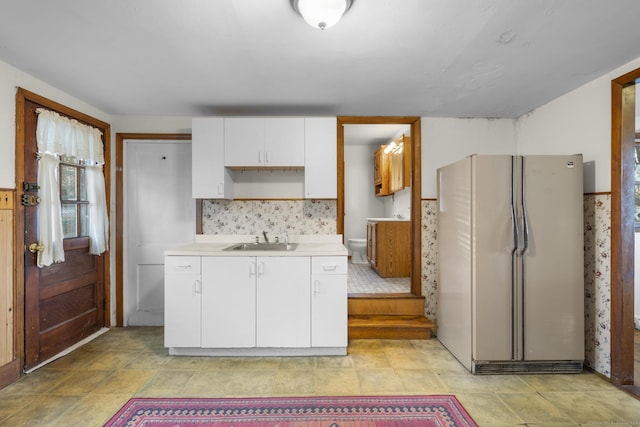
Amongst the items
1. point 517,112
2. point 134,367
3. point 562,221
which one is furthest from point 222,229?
point 517,112

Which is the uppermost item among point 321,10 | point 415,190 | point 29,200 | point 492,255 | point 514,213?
point 321,10

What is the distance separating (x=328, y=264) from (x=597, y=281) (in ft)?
6.60

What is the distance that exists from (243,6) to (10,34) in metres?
1.38

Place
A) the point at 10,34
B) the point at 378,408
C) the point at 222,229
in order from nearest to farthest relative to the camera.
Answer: the point at 10,34 → the point at 378,408 → the point at 222,229

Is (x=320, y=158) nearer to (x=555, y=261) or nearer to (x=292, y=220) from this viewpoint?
(x=292, y=220)

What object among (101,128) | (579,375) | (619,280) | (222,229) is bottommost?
(579,375)

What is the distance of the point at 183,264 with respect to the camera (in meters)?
2.47

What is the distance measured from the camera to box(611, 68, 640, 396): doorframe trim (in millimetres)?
2053

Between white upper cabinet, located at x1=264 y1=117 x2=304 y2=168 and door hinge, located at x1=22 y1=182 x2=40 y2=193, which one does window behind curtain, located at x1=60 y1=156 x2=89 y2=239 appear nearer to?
door hinge, located at x1=22 y1=182 x2=40 y2=193

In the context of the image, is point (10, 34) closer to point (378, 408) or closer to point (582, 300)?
point (378, 408)

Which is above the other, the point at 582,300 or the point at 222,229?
the point at 222,229

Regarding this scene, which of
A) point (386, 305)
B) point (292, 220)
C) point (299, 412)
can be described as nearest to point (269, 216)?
point (292, 220)

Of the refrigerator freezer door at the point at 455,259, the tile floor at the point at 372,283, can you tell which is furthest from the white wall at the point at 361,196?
the refrigerator freezer door at the point at 455,259

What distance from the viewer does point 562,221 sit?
2.22 metres
